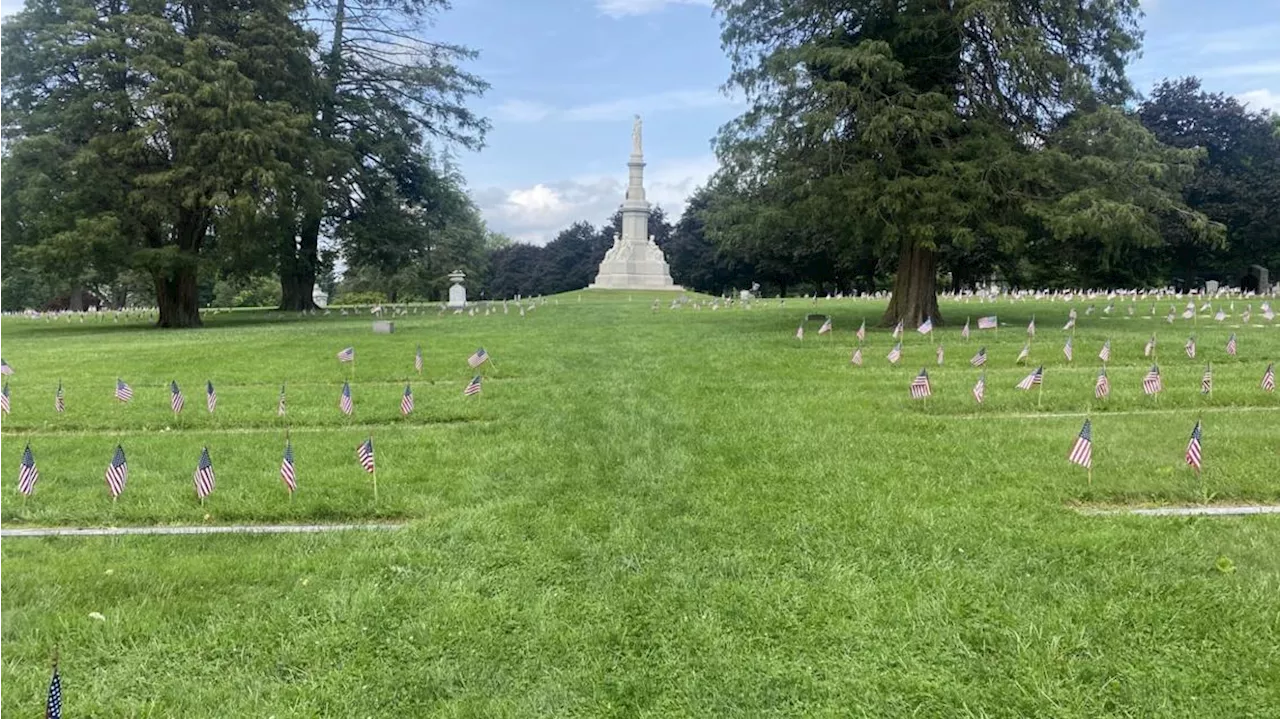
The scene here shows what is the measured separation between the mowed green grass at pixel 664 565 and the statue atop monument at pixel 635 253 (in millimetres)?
49990

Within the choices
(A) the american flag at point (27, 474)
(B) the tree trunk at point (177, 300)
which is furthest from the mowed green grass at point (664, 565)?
(B) the tree trunk at point (177, 300)

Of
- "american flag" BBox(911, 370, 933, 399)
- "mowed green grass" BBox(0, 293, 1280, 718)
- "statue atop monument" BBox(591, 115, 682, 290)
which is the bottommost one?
"mowed green grass" BBox(0, 293, 1280, 718)

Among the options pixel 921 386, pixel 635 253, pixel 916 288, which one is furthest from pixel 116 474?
pixel 635 253

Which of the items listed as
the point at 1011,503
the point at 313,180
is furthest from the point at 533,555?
the point at 313,180

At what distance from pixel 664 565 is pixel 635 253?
57.6 meters

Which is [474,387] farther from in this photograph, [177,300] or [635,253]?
[635,253]

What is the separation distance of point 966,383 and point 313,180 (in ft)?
79.4

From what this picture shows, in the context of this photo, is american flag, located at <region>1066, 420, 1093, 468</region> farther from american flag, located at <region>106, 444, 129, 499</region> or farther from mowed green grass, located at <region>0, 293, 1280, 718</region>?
american flag, located at <region>106, 444, 129, 499</region>

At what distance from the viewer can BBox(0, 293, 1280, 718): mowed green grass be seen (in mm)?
3463

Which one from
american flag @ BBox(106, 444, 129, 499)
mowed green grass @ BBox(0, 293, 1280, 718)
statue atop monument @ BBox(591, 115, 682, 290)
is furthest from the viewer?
statue atop monument @ BBox(591, 115, 682, 290)

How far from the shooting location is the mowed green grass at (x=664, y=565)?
136 inches

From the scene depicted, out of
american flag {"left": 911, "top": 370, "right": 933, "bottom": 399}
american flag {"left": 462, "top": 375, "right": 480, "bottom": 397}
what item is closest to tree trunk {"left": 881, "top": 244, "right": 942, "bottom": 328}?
american flag {"left": 911, "top": 370, "right": 933, "bottom": 399}

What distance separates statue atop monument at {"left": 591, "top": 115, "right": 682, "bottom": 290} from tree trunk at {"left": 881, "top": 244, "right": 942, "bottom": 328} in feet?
121

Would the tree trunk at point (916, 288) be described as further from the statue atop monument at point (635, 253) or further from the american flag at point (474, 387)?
the statue atop monument at point (635, 253)
